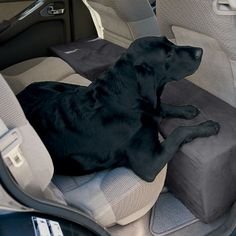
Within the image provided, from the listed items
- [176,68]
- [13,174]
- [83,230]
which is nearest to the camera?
[13,174]

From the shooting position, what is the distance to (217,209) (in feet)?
4.48

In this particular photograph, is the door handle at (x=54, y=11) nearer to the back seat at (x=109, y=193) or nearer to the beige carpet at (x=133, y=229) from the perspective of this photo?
the back seat at (x=109, y=193)

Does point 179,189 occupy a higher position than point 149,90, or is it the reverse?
point 149,90

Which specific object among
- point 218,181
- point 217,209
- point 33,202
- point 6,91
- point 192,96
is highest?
point 6,91

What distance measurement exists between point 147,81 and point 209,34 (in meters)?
0.30

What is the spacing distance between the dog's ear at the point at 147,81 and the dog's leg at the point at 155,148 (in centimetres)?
11

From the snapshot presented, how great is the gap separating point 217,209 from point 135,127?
424 mm

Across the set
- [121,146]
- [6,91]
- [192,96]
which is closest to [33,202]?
[6,91]

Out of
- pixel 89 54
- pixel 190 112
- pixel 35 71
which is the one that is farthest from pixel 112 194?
pixel 89 54

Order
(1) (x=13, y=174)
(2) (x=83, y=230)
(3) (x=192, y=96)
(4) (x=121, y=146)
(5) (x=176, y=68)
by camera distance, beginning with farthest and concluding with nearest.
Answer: (3) (x=192, y=96)
(5) (x=176, y=68)
(4) (x=121, y=146)
(2) (x=83, y=230)
(1) (x=13, y=174)

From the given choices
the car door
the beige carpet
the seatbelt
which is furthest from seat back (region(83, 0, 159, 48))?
the seatbelt

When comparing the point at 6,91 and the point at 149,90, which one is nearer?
the point at 6,91

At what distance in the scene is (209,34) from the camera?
1396mm

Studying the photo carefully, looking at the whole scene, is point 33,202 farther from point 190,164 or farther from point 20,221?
point 190,164
